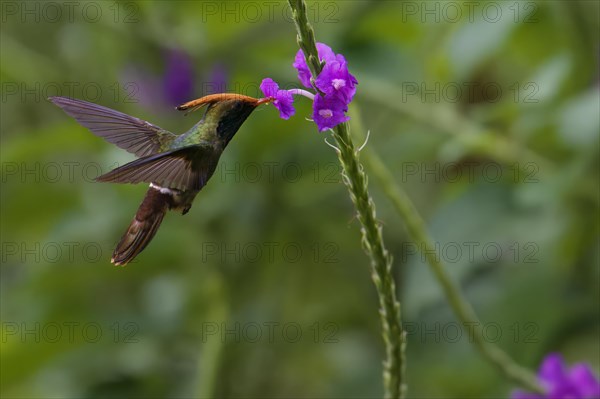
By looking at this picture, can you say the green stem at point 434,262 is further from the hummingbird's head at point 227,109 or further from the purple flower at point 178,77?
the purple flower at point 178,77

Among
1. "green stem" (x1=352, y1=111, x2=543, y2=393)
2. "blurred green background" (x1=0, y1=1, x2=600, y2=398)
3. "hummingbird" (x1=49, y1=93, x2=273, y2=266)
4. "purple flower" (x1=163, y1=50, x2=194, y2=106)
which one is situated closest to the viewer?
"hummingbird" (x1=49, y1=93, x2=273, y2=266)

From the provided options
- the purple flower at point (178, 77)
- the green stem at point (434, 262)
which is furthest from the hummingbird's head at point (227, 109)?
the purple flower at point (178, 77)

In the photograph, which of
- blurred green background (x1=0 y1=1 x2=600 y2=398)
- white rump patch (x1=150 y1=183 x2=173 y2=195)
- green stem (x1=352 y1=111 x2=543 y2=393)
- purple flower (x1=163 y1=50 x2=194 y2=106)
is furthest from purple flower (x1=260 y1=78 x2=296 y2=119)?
purple flower (x1=163 y1=50 x2=194 y2=106)

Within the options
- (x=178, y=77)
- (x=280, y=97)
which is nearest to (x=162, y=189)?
(x=280, y=97)

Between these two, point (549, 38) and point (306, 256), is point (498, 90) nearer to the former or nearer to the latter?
point (549, 38)

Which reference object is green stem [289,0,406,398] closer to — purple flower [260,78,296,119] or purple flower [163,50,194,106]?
purple flower [260,78,296,119]

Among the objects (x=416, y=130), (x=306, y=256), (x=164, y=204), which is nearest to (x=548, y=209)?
(x=416, y=130)
